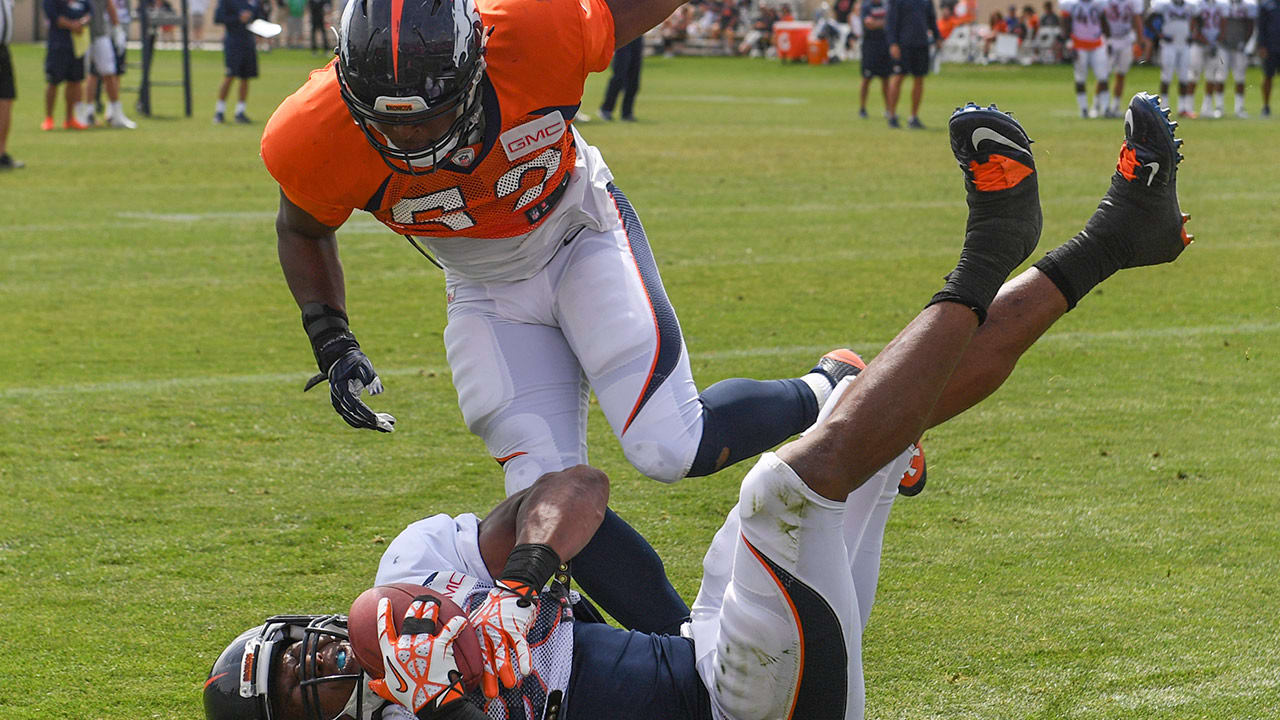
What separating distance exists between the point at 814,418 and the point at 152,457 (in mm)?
2244

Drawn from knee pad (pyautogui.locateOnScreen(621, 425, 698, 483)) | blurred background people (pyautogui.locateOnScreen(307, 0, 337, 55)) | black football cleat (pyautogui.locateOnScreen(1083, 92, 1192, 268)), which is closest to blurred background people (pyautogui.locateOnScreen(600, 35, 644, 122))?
knee pad (pyautogui.locateOnScreen(621, 425, 698, 483))

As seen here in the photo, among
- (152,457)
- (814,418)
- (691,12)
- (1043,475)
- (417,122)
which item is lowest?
(691,12)

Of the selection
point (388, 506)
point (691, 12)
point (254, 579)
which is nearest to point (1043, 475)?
point (388, 506)

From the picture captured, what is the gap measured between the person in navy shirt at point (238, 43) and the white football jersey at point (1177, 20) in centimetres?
1094

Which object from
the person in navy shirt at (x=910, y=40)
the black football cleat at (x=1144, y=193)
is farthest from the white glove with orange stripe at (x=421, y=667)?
the person in navy shirt at (x=910, y=40)

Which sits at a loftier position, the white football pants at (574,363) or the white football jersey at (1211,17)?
the white football pants at (574,363)

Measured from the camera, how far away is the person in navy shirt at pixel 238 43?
15414 millimetres

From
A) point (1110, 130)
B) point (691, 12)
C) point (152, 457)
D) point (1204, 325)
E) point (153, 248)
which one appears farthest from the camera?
point (691, 12)

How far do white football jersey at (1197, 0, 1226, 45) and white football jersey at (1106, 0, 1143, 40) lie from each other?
2.60 ft

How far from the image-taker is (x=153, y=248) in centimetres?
820

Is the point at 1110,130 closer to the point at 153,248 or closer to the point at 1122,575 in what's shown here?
the point at 153,248

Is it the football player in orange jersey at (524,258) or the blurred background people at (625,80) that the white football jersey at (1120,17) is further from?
the football player in orange jersey at (524,258)

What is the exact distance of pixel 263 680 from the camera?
98.3 inches

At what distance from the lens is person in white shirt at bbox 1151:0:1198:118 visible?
1783 cm
